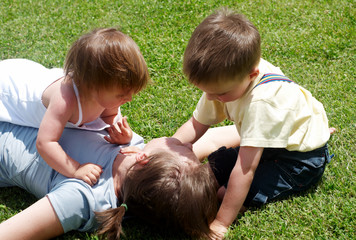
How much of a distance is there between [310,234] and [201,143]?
1.06 meters

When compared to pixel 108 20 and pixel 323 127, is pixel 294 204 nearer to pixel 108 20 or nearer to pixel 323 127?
pixel 323 127

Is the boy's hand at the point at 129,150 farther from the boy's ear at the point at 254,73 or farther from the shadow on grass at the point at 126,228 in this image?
the boy's ear at the point at 254,73

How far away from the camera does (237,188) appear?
8.00 ft

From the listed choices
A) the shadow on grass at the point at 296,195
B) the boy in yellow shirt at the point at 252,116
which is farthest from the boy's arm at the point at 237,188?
the shadow on grass at the point at 296,195

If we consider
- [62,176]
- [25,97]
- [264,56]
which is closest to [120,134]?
[62,176]

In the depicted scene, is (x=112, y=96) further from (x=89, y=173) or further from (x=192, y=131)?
(x=192, y=131)

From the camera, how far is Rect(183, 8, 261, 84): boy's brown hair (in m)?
2.28

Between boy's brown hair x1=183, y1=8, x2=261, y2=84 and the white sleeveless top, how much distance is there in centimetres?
98

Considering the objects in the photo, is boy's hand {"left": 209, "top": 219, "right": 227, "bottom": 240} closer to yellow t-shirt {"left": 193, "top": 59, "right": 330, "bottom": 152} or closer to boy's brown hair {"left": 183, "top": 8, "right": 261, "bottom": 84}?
yellow t-shirt {"left": 193, "top": 59, "right": 330, "bottom": 152}

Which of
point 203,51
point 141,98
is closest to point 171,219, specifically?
point 203,51

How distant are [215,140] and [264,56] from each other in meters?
1.46

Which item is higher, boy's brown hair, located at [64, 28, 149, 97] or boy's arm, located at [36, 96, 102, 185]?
boy's brown hair, located at [64, 28, 149, 97]

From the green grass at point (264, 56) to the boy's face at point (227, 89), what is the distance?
2.50 feet

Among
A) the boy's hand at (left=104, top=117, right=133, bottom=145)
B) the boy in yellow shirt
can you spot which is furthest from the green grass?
the boy's hand at (left=104, top=117, right=133, bottom=145)
